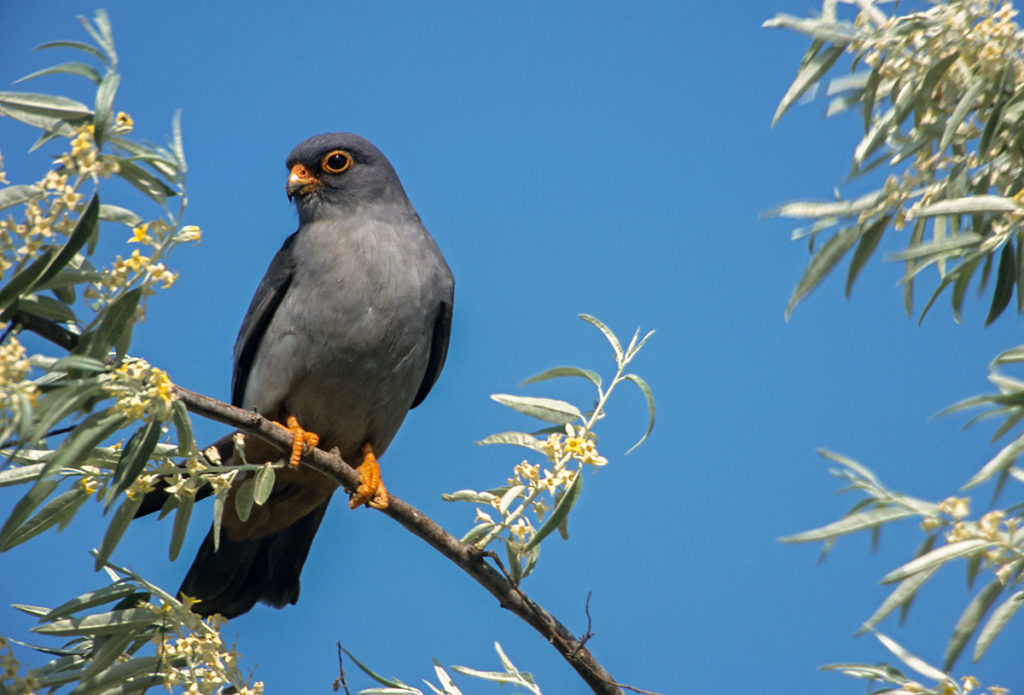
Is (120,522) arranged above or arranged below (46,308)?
below

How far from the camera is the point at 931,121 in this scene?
2.29m

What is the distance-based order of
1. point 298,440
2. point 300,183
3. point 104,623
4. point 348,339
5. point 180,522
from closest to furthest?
1. point 180,522
2. point 104,623
3. point 298,440
4. point 348,339
5. point 300,183

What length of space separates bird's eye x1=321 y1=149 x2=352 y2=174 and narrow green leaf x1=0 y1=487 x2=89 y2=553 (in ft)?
10.1

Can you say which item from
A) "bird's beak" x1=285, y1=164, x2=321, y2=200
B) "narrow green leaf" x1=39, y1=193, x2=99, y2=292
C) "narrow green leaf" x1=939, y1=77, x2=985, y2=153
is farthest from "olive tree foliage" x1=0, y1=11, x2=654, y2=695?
"bird's beak" x1=285, y1=164, x2=321, y2=200

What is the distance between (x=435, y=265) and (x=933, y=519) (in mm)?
3466

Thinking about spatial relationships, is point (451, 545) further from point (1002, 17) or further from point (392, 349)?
point (1002, 17)

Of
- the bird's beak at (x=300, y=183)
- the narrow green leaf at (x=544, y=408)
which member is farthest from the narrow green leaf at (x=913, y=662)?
the bird's beak at (x=300, y=183)

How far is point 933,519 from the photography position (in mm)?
2021

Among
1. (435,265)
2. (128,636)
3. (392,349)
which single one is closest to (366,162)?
(435,265)

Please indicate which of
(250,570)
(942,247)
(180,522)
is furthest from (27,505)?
(250,570)

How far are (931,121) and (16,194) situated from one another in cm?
222

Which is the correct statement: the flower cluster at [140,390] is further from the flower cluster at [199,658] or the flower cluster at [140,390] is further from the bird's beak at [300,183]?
the bird's beak at [300,183]

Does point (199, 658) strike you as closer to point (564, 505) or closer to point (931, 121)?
point (564, 505)

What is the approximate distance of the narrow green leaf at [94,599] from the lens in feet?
9.45
